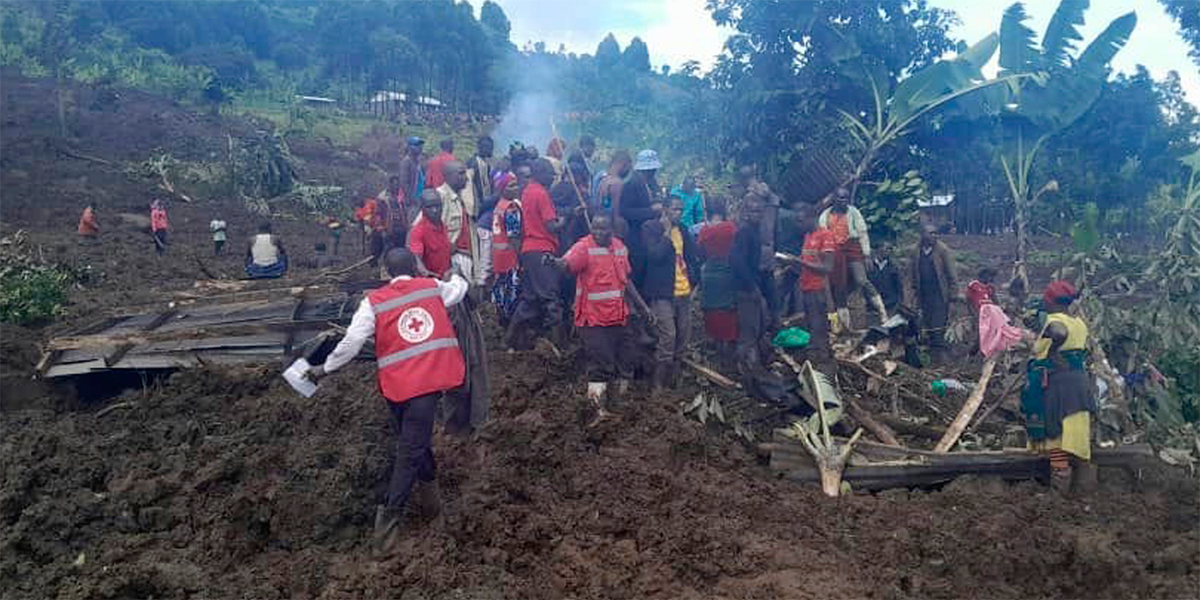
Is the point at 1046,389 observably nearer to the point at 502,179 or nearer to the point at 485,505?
the point at 485,505

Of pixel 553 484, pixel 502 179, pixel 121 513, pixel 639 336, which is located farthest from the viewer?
pixel 502 179

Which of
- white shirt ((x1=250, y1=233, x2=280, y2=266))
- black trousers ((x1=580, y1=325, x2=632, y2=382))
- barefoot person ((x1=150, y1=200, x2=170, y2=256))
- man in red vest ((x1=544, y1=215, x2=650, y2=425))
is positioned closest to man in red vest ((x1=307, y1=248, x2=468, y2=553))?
man in red vest ((x1=544, y1=215, x2=650, y2=425))

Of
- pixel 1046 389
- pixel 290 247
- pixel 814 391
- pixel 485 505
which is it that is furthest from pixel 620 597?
pixel 290 247

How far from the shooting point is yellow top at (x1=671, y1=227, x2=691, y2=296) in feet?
26.9

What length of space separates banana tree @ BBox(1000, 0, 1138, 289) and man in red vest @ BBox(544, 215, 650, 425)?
720 cm

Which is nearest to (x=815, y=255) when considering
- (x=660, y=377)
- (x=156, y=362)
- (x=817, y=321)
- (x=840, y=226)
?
(x=817, y=321)

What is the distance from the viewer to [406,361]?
202 inches

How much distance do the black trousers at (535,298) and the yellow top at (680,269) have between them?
47.2 inches

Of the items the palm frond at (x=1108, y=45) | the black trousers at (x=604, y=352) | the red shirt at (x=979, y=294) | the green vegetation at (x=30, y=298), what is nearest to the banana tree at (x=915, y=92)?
the palm frond at (x=1108, y=45)

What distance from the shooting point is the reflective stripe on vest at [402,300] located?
5117 millimetres

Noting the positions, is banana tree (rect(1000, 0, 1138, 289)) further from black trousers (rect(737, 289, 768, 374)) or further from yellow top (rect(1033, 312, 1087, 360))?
yellow top (rect(1033, 312, 1087, 360))

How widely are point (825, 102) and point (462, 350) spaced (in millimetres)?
7873

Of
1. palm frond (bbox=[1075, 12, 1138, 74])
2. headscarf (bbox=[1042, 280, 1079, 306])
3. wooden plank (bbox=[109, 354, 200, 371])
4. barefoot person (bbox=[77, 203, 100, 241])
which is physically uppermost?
palm frond (bbox=[1075, 12, 1138, 74])

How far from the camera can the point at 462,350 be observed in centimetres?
621
